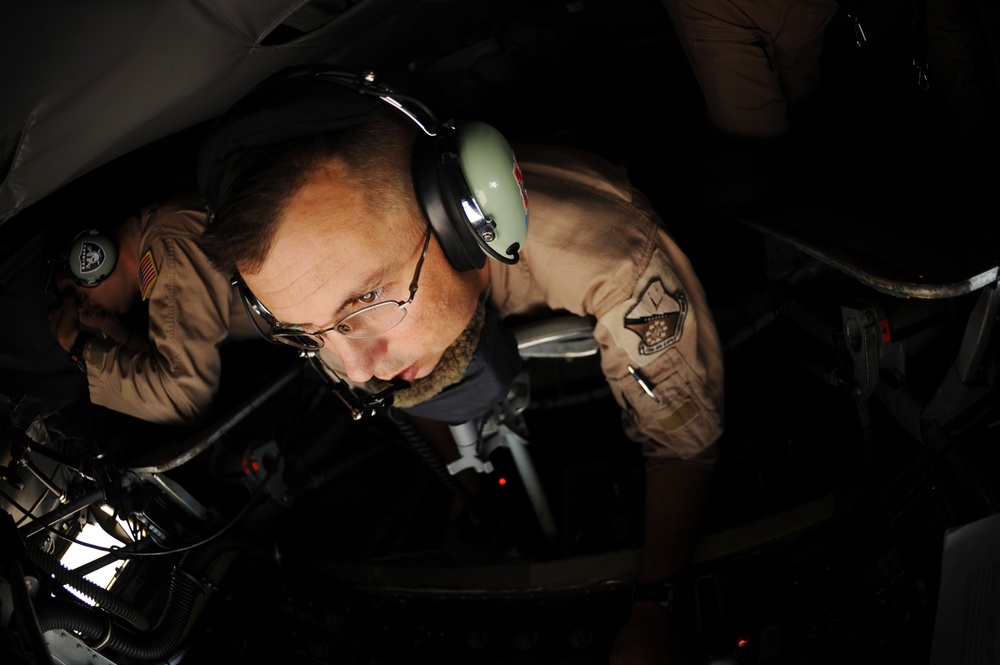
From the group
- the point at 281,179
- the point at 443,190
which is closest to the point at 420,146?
the point at 443,190

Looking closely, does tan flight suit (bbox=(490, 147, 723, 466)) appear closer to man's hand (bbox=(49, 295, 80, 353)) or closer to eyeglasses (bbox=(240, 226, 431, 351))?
eyeglasses (bbox=(240, 226, 431, 351))

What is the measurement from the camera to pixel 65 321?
5.86 feet

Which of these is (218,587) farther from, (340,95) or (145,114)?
(340,95)

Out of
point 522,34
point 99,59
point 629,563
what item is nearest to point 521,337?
point 629,563

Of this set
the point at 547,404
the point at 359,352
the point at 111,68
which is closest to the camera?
the point at 111,68

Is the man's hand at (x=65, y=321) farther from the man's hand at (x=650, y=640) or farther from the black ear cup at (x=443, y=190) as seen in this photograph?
the man's hand at (x=650, y=640)

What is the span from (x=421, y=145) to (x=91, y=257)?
1.10 meters

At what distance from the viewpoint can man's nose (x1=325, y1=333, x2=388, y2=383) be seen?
4.41ft

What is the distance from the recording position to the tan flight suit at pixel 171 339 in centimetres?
176

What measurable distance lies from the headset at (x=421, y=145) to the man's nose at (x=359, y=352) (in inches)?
10.2

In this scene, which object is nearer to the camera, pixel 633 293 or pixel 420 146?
pixel 420 146

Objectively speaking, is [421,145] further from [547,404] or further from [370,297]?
[547,404]

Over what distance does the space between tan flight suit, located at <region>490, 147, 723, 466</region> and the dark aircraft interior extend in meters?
0.14

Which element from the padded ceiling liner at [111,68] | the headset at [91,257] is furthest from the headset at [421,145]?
the headset at [91,257]
